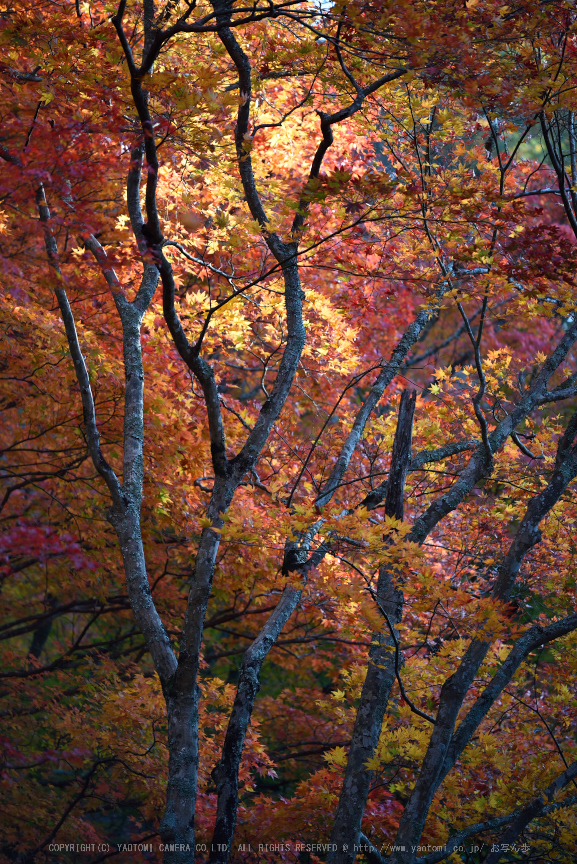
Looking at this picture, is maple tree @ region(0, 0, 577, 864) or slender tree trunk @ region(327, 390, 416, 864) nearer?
maple tree @ region(0, 0, 577, 864)

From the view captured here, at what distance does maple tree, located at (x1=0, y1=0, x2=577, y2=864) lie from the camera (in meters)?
4.17

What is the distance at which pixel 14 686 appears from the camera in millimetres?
7883

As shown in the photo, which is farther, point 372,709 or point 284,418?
point 284,418

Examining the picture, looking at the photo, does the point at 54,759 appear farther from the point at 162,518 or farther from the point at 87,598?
the point at 162,518

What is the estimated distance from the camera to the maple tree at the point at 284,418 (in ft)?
13.7

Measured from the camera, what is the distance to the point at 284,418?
905 cm

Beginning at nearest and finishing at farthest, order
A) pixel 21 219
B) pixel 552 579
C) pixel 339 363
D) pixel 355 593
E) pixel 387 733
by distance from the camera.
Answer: pixel 355 593 < pixel 387 733 < pixel 552 579 < pixel 339 363 < pixel 21 219

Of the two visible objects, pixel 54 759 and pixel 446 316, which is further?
pixel 446 316

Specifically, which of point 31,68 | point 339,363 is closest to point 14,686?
point 339,363

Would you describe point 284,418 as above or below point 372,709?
above

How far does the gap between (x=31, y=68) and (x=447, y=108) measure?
347cm

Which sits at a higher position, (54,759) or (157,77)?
(157,77)

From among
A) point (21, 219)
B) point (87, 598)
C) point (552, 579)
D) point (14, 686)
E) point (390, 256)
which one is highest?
point (21, 219)

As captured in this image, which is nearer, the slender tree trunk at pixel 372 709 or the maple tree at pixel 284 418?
the maple tree at pixel 284 418
